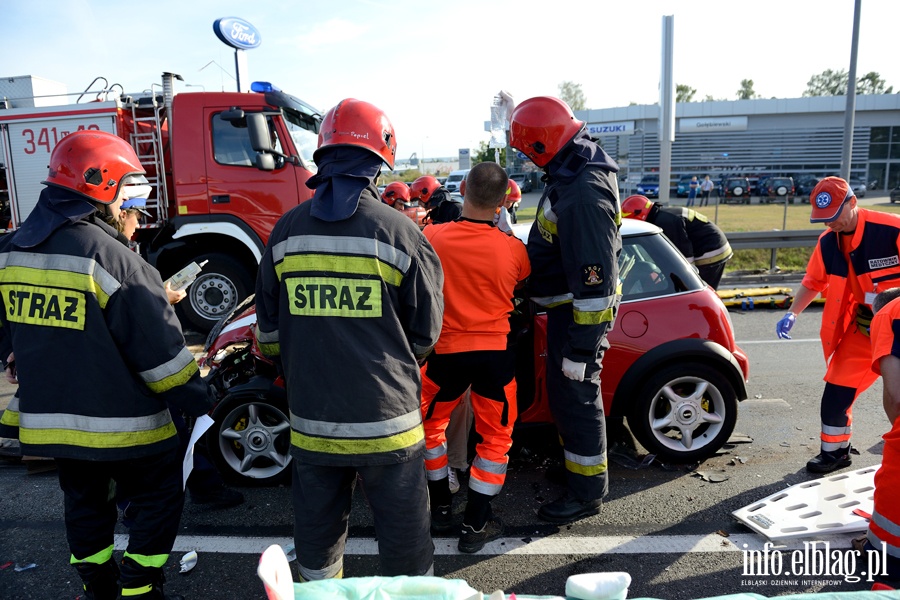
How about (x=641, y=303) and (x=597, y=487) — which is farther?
(x=641, y=303)

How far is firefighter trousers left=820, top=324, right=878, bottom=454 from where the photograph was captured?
4004 mm

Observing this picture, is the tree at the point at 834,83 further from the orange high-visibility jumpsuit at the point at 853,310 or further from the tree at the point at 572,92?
the orange high-visibility jumpsuit at the point at 853,310

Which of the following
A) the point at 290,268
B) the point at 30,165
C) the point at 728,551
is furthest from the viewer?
the point at 30,165

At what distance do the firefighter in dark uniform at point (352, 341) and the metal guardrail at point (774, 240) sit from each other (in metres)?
10.7

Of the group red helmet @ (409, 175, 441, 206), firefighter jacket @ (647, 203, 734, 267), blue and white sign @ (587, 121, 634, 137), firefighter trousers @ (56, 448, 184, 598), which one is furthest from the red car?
blue and white sign @ (587, 121, 634, 137)

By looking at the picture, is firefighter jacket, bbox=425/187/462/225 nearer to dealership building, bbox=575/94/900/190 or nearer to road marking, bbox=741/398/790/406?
road marking, bbox=741/398/790/406

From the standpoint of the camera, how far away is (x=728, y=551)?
10.5 ft

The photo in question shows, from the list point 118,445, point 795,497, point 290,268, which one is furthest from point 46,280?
point 795,497

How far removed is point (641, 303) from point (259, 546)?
2.69 metres

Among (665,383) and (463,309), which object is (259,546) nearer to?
(463,309)

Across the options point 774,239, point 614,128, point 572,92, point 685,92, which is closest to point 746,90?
point 685,92

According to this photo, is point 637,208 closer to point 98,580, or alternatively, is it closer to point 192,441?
point 192,441

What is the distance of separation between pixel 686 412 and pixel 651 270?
3.11 feet

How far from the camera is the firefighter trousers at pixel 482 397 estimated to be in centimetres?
322
